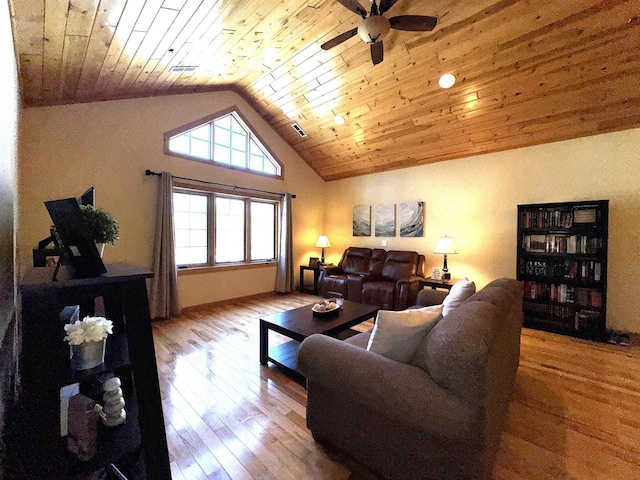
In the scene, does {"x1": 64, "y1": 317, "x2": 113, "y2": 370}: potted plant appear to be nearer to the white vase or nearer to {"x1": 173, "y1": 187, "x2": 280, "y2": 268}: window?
the white vase

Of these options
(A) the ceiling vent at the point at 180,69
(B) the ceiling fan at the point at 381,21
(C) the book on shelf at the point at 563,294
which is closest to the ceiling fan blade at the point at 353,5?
(B) the ceiling fan at the point at 381,21

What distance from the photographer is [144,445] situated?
37.2 inches

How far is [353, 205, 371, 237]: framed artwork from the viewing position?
17.6ft

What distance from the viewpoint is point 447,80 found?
303cm

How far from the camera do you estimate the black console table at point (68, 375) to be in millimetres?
782

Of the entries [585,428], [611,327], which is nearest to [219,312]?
[585,428]

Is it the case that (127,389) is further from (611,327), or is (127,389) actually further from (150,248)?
(611,327)

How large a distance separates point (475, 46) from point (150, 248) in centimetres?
456

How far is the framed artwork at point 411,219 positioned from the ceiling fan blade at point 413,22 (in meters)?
2.87

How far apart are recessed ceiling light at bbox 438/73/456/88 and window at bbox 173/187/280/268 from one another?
331cm

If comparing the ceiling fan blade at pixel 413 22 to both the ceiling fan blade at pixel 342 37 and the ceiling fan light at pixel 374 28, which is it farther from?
the ceiling fan blade at pixel 342 37

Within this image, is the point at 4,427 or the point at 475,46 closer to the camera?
the point at 4,427

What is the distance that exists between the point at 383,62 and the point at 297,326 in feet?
10.3

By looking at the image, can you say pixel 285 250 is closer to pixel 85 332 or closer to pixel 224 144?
pixel 224 144
